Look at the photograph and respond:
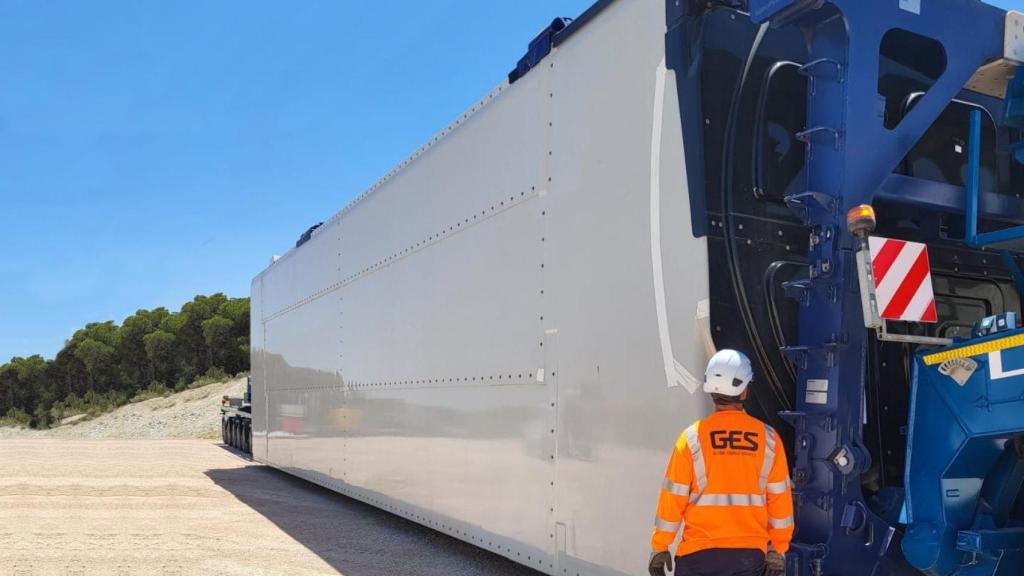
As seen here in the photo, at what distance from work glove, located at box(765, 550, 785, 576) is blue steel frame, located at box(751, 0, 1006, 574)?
0.57 feet

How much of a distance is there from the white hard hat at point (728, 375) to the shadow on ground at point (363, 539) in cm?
309

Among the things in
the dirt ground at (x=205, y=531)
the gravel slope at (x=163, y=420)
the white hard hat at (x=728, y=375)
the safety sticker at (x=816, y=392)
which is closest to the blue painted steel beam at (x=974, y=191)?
the safety sticker at (x=816, y=392)

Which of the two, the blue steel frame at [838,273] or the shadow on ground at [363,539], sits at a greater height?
the blue steel frame at [838,273]

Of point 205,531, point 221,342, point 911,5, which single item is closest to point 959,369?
point 911,5

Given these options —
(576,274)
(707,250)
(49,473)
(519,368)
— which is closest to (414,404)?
(519,368)

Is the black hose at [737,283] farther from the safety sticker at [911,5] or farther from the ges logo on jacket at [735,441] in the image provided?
the safety sticker at [911,5]

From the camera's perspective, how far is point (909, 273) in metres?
2.92

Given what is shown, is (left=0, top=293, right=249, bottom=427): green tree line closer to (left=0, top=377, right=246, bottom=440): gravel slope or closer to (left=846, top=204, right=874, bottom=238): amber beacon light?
(left=0, top=377, right=246, bottom=440): gravel slope

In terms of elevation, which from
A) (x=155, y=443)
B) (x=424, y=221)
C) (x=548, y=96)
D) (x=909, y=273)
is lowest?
(x=155, y=443)

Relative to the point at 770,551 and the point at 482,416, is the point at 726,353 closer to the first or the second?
the point at 770,551

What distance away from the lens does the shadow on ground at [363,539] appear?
229 inches

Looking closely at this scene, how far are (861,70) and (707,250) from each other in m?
0.83

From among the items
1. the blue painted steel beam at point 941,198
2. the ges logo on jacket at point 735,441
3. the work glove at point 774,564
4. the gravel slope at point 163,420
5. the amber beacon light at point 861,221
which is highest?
the blue painted steel beam at point 941,198

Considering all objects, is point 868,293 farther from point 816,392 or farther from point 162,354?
point 162,354
